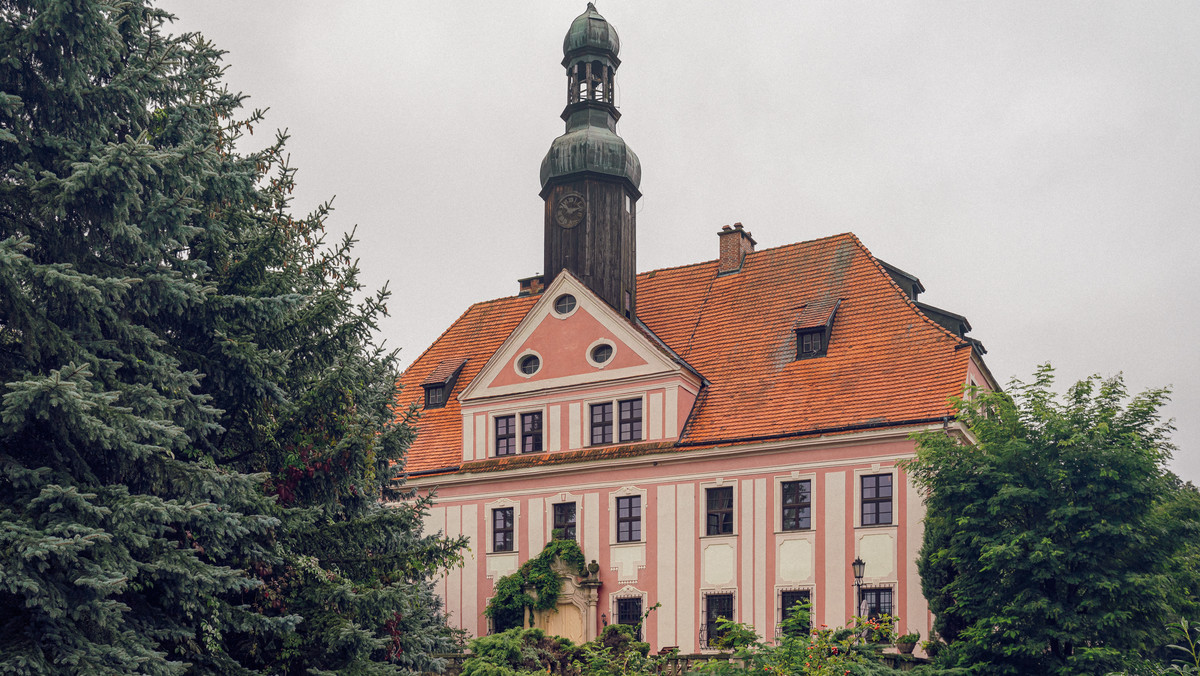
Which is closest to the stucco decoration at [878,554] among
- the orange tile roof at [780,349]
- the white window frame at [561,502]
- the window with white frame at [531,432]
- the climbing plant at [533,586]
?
the orange tile roof at [780,349]

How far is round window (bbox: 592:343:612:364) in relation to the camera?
3291cm

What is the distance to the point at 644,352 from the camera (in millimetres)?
32312

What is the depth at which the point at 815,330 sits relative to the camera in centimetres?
3209

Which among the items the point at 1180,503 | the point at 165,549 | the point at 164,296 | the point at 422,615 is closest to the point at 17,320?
the point at 164,296

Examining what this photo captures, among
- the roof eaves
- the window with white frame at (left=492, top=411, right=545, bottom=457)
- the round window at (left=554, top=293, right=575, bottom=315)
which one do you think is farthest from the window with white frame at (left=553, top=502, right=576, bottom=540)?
the round window at (left=554, top=293, right=575, bottom=315)

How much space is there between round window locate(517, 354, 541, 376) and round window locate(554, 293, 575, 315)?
1.33 meters

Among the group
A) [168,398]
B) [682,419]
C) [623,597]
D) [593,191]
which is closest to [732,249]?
[593,191]

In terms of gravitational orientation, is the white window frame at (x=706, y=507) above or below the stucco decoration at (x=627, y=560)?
above

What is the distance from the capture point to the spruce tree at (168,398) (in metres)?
12.7

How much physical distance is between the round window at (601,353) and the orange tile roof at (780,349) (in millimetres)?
2284

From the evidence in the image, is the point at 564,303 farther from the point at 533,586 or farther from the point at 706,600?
the point at 706,600

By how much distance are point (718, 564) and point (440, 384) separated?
33.8 ft

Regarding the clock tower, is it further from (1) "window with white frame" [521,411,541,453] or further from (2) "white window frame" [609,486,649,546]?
(2) "white window frame" [609,486,649,546]

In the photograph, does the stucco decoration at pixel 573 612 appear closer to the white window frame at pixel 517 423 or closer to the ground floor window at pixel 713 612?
the ground floor window at pixel 713 612
